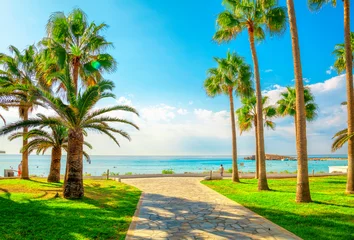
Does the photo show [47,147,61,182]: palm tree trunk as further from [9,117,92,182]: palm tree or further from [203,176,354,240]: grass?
[203,176,354,240]: grass

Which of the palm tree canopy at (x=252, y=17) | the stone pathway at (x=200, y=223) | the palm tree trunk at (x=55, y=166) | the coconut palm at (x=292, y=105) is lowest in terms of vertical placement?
the stone pathway at (x=200, y=223)

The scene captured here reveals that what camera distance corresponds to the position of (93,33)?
16797 millimetres

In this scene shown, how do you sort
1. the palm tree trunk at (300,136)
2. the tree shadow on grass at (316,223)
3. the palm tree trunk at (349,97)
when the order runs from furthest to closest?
the palm tree trunk at (349,97) < the palm tree trunk at (300,136) < the tree shadow on grass at (316,223)

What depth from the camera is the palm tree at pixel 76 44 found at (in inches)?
631

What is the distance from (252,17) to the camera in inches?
653

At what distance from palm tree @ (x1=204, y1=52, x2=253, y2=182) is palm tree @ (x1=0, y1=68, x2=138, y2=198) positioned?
32.7ft

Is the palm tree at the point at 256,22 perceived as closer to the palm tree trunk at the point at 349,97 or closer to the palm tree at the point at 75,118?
the palm tree trunk at the point at 349,97

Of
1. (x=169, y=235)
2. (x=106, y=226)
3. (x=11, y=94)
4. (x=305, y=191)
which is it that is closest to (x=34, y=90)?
(x=11, y=94)

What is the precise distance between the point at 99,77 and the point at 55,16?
4665mm

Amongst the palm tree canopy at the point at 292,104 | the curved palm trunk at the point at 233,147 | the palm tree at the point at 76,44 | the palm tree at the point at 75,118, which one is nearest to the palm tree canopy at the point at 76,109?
the palm tree at the point at 75,118

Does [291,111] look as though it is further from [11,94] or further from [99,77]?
[11,94]

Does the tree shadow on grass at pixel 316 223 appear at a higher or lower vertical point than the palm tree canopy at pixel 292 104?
lower

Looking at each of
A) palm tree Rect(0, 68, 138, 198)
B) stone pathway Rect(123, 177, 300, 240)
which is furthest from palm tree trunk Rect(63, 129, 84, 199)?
stone pathway Rect(123, 177, 300, 240)

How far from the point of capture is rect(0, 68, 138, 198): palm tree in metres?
12.3
